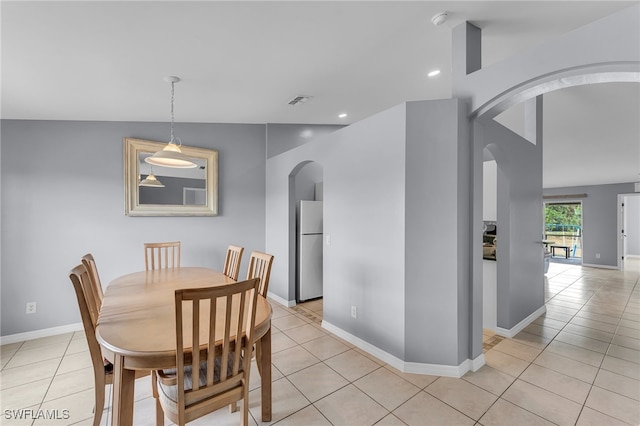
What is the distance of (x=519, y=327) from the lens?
3.27 m

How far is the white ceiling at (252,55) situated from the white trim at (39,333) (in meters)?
2.43

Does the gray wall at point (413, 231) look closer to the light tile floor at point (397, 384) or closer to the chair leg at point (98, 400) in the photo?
the light tile floor at point (397, 384)

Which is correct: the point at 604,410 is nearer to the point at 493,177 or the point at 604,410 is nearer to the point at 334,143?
the point at 334,143

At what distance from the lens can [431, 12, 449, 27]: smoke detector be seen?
2055 millimetres

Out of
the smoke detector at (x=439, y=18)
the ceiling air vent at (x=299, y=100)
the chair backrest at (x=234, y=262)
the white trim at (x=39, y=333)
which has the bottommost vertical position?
the white trim at (x=39, y=333)

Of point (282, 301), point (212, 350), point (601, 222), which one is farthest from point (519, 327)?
point (601, 222)

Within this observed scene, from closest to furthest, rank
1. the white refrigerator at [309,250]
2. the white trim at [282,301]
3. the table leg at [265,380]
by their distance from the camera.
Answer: the table leg at [265,380], the white trim at [282,301], the white refrigerator at [309,250]

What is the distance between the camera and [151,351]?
1299 millimetres

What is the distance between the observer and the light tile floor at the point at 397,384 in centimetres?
190

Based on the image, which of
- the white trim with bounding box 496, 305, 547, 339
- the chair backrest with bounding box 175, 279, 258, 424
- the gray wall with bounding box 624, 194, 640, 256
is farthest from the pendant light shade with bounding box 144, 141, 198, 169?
the gray wall with bounding box 624, 194, 640, 256

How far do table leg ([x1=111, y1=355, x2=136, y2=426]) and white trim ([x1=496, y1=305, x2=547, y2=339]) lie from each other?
344 centimetres

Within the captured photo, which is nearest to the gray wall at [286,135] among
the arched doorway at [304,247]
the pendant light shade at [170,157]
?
the arched doorway at [304,247]

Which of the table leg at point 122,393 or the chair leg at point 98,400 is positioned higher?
the table leg at point 122,393

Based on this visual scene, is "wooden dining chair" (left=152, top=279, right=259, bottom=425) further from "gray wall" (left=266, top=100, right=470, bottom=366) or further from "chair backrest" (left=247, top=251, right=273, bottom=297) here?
"gray wall" (left=266, top=100, right=470, bottom=366)
